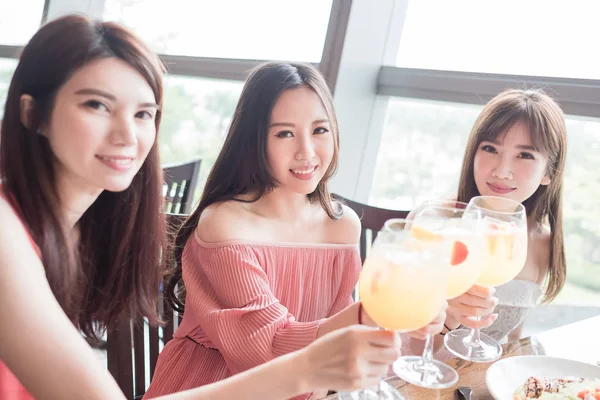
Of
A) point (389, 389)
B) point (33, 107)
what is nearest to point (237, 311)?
point (389, 389)

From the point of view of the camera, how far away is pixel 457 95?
8.63 feet

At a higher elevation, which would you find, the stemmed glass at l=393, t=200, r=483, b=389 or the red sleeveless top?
the stemmed glass at l=393, t=200, r=483, b=389

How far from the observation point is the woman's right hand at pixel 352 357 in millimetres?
925

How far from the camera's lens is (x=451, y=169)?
286 centimetres

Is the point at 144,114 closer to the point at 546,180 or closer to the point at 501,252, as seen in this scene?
the point at 501,252

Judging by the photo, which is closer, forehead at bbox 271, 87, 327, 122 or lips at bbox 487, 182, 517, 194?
forehead at bbox 271, 87, 327, 122

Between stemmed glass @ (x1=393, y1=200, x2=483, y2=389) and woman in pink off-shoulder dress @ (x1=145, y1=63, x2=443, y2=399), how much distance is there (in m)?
0.29

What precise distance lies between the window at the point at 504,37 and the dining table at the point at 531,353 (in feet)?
3.81

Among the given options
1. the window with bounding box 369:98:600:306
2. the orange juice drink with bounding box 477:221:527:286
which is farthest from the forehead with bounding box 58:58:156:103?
the window with bounding box 369:98:600:306

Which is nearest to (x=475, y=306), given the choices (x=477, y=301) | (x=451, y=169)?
(x=477, y=301)

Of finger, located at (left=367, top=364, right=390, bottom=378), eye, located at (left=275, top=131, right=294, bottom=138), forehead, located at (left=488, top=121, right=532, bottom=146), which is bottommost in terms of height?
finger, located at (left=367, top=364, right=390, bottom=378)

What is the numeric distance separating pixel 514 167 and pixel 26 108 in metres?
1.37

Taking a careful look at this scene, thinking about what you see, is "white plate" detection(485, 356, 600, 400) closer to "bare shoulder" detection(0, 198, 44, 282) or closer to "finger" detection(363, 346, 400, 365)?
"finger" detection(363, 346, 400, 365)

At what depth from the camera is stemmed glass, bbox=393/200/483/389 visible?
113 centimetres
